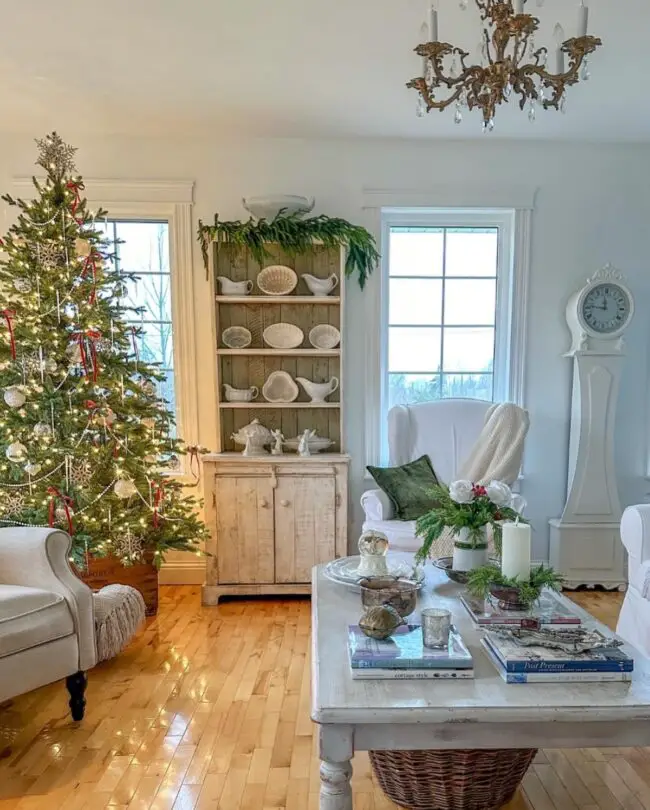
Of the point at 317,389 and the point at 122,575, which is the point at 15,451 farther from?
the point at 317,389

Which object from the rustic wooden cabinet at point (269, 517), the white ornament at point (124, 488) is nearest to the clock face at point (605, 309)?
the rustic wooden cabinet at point (269, 517)

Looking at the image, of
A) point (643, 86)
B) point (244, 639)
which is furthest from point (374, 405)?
point (643, 86)

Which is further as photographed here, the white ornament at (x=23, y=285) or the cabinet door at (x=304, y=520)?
the cabinet door at (x=304, y=520)

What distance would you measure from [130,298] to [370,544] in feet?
7.60

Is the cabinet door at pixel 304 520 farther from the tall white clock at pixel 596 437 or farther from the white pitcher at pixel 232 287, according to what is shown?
the tall white clock at pixel 596 437

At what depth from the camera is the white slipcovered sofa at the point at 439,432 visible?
325 centimetres

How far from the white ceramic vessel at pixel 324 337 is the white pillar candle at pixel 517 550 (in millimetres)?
1934

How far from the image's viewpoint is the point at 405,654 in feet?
4.45

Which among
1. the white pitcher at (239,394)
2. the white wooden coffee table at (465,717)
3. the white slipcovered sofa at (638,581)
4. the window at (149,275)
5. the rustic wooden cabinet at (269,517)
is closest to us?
the white wooden coffee table at (465,717)

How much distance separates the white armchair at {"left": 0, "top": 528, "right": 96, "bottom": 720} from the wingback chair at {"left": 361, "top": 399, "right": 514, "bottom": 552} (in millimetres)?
1799

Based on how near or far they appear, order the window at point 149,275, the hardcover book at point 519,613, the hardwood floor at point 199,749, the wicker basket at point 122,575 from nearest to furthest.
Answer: the hardcover book at point 519,613, the hardwood floor at point 199,749, the wicker basket at point 122,575, the window at point 149,275

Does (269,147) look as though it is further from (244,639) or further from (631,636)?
(631,636)

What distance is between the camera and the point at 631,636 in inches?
89.0

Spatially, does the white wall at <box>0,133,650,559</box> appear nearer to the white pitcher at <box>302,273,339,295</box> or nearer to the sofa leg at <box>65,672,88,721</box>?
the white pitcher at <box>302,273,339,295</box>
